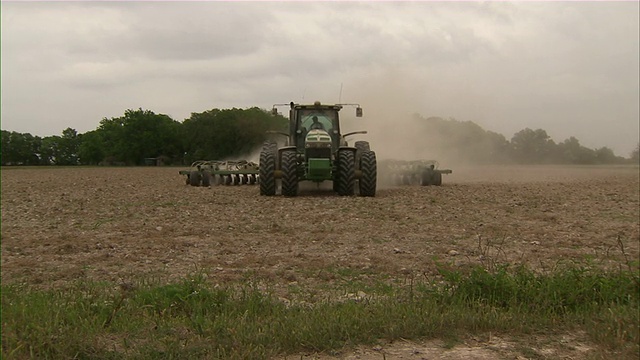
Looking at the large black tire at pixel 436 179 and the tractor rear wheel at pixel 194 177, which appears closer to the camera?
the large black tire at pixel 436 179

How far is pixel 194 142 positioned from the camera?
223ft

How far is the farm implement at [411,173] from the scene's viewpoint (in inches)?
898

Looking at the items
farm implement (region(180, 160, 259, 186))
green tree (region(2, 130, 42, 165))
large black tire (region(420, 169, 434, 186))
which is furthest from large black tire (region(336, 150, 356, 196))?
green tree (region(2, 130, 42, 165))

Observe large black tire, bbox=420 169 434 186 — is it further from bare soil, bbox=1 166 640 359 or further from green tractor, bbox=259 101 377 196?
bare soil, bbox=1 166 640 359

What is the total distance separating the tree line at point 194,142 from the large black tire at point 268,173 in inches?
668

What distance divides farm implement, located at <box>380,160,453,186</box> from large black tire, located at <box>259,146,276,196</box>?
311 inches

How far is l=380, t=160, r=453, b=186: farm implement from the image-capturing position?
22.8 metres

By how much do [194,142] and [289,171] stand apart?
5427 cm

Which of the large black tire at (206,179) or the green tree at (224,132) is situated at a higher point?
the green tree at (224,132)

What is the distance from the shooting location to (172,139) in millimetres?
78875

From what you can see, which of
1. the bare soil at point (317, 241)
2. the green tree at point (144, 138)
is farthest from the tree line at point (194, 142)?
the bare soil at point (317, 241)

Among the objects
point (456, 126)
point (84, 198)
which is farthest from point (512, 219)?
point (456, 126)

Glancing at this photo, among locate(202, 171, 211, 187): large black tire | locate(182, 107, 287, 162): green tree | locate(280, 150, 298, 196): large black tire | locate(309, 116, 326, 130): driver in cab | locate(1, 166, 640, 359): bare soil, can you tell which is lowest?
locate(1, 166, 640, 359): bare soil

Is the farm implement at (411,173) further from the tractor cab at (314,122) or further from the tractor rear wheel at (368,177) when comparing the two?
the tractor rear wheel at (368,177)
